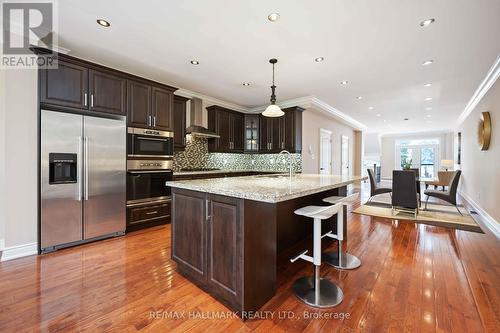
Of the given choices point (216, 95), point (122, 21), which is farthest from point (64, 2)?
point (216, 95)

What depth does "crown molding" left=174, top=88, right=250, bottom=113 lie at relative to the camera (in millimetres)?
4723

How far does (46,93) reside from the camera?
2668mm

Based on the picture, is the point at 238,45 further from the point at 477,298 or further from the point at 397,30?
the point at 477,298

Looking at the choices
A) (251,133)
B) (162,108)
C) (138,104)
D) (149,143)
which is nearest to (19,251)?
(149,143)

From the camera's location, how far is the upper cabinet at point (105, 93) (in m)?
2.74

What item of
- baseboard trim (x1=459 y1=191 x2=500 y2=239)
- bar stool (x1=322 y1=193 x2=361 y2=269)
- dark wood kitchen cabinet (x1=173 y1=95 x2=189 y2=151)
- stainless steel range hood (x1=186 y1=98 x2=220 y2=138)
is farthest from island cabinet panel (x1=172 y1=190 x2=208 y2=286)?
baseboard trim (x1=459 y1=191 x2=500 y2=239)

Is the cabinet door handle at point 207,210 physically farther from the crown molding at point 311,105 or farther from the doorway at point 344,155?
the doorway at point 344,155

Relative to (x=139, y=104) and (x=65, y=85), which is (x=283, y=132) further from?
(x=65, y=85)

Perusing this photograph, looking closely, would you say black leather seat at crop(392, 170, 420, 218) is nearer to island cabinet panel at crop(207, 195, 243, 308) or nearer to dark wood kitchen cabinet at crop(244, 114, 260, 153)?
dark wood kitchen cabinet at crop(244, 114, 260, 153)

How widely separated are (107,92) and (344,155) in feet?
24.9

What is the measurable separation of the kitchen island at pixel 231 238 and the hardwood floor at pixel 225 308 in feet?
0.50

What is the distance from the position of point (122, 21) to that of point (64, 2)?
490 mm

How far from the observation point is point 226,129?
551cm

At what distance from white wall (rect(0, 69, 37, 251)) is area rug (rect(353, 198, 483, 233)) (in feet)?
18.3
